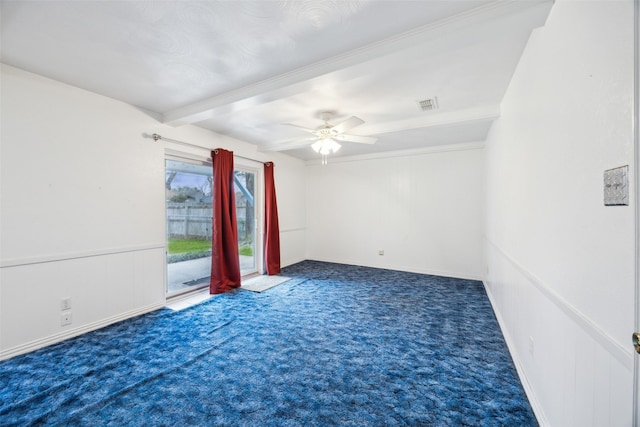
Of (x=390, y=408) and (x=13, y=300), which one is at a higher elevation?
(x=13, y=300)

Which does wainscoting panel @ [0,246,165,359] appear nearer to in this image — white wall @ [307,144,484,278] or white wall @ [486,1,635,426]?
white wall @ [307,144,484,278]

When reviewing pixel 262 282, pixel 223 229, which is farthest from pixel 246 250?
pixel 223 229

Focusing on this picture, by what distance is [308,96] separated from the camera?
266 cm

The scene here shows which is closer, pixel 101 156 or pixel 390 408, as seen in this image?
pixel 390 408

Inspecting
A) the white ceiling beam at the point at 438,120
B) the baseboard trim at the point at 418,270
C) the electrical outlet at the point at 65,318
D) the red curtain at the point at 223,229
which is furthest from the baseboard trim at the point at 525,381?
the electrical outlet at the point at 65,318

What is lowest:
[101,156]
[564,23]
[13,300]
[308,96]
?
[13,300]

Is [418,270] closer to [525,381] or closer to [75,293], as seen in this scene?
[525,381]

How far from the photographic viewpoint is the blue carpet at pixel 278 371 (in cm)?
156

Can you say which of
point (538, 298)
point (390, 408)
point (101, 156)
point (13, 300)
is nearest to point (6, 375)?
point (13, 300)

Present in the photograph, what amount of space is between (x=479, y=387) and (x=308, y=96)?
2.87 metres

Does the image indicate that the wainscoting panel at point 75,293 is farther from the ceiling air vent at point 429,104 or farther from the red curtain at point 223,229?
the ceiling air vent at point 429,104

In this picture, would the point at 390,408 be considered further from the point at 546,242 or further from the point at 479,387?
the point at 546,242

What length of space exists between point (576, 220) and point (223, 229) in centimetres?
374

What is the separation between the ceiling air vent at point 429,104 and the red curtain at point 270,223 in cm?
289
